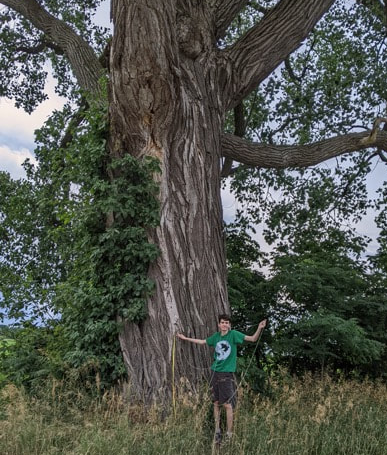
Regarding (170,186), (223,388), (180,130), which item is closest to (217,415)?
(223,388)

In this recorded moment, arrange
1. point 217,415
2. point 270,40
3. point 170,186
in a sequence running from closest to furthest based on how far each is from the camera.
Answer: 1. point 217,415
2. point 170,186
3. point 270,40

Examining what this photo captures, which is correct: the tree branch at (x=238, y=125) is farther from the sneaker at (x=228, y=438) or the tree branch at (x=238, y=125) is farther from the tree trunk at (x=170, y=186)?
the sneaker at (x=228, y=438)

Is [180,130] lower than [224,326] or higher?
higher

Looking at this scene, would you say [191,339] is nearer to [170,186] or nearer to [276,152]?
[170,186]

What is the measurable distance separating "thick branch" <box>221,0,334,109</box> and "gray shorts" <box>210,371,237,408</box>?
4550mm

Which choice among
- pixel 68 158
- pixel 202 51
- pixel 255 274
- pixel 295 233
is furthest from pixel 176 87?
pixel 295 233

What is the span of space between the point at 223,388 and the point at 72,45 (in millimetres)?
7396

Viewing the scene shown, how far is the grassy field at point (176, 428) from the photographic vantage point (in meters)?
5.46

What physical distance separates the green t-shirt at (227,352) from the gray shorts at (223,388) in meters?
0.07

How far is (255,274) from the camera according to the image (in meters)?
11.8

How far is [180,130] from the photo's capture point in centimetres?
781

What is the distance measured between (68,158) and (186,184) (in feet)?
6.26

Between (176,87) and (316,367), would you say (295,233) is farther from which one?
(176,87)

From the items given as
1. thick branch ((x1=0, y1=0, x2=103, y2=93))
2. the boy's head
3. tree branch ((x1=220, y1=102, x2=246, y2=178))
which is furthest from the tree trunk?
tree branch ((x1=220, y1=102, x2=246, y2=178))
